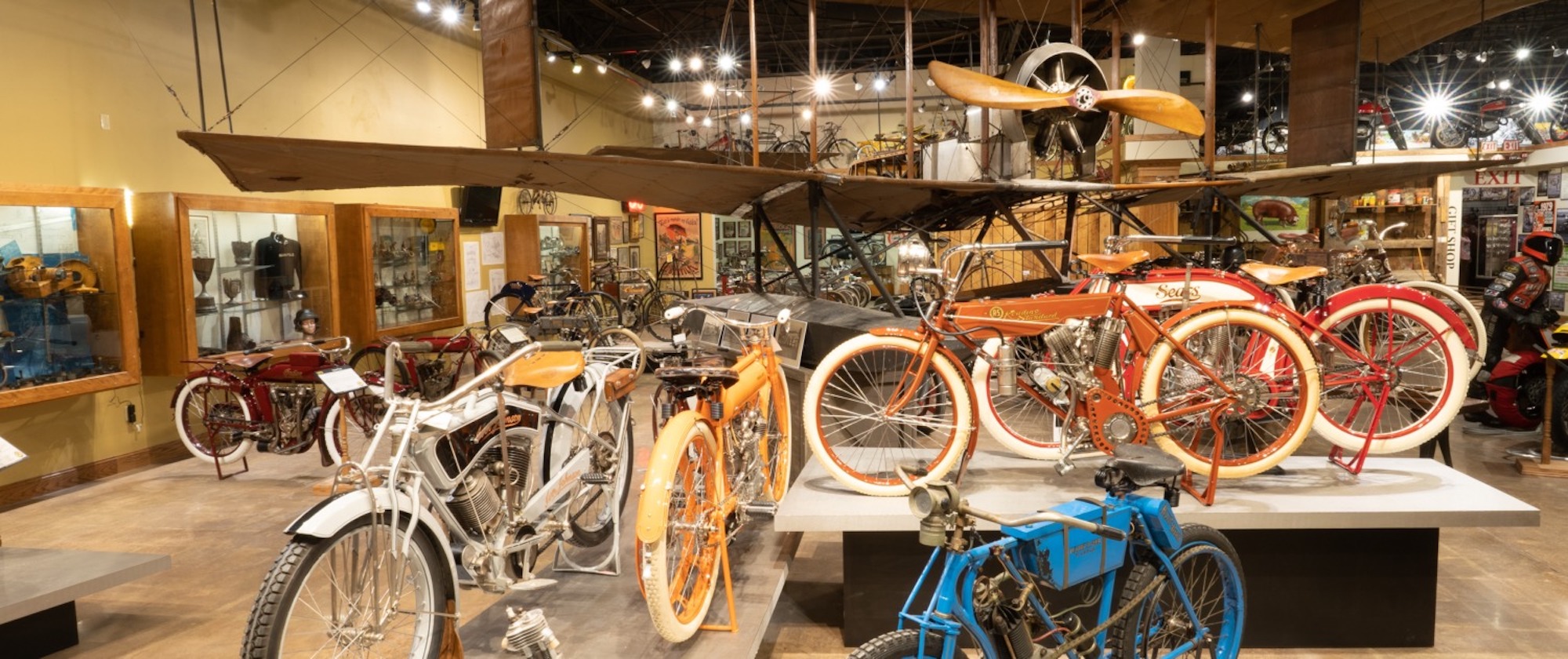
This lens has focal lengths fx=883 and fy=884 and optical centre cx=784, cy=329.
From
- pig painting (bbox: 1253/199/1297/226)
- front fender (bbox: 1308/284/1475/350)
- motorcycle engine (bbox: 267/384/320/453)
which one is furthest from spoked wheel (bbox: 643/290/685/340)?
front fender (bbox: 1308/284/1475/350)

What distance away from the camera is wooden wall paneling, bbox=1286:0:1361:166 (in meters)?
7.07

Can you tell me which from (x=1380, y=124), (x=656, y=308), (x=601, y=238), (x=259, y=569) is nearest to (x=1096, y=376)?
(x=259, y=569)

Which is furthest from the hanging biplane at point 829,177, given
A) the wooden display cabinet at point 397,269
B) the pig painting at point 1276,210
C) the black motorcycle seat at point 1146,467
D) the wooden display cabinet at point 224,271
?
the wooden display cabinet at point 397,269

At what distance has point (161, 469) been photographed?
239 inches

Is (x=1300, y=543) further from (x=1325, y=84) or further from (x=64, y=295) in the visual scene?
(x=64, y=295)

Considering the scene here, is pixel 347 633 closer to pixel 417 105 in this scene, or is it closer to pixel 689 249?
pixel 417 105

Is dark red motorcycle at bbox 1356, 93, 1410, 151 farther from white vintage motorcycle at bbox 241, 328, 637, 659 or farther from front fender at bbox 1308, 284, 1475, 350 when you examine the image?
white vintage motorcycle at bbox 241, 328, 637, 659

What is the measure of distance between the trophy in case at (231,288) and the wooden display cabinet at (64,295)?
0.99 meters

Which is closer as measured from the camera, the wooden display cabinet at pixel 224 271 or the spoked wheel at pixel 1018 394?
the spoked wheel at pixel 1018 394

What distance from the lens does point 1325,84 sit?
23.9 feet

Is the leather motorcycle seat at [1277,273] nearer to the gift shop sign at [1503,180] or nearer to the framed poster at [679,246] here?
the gift shop sign at [1503,180]

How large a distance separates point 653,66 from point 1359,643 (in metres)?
13.1

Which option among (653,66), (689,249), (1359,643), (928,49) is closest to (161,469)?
(1359,643)

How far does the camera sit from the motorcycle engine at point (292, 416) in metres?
5.57
